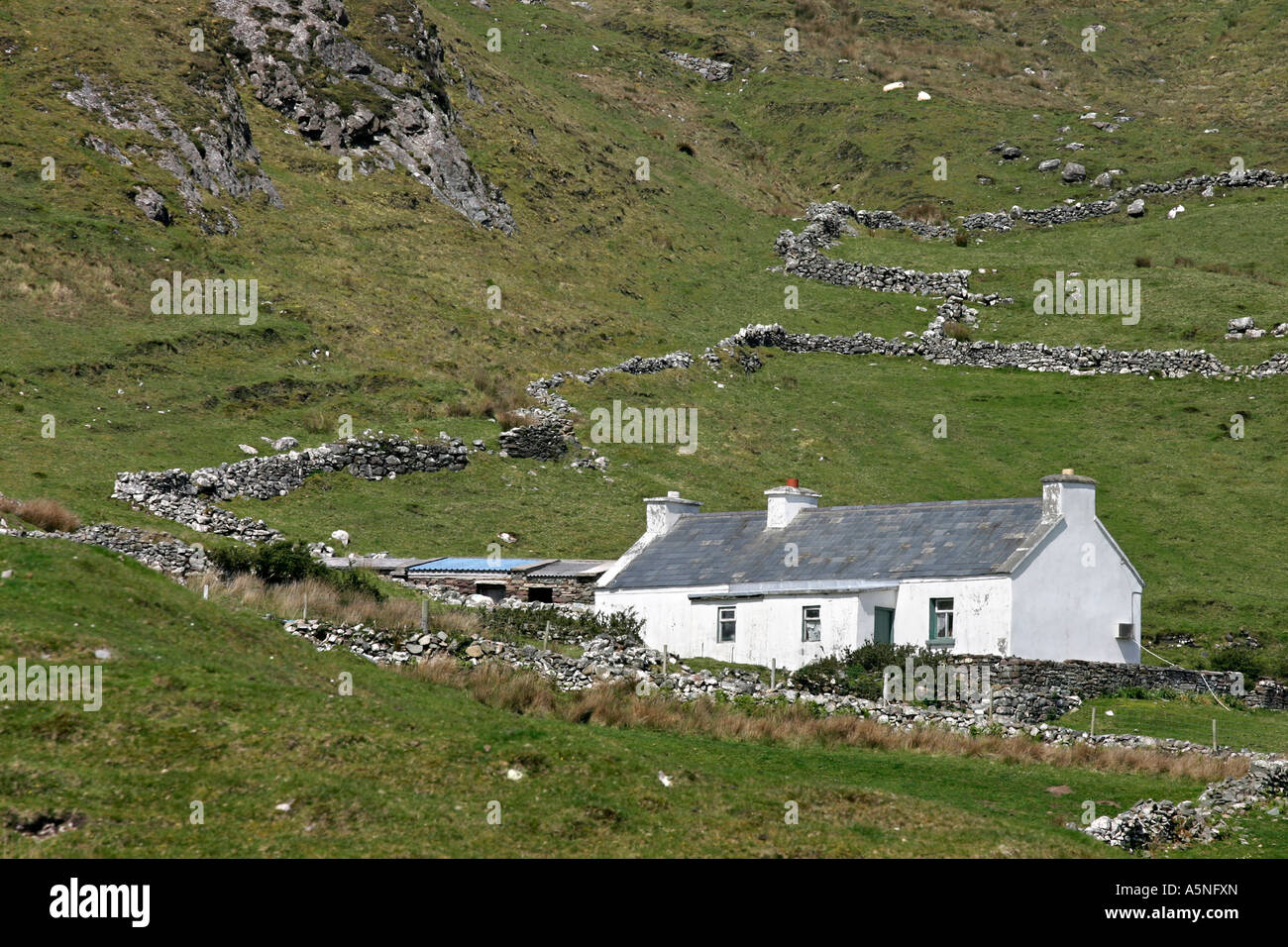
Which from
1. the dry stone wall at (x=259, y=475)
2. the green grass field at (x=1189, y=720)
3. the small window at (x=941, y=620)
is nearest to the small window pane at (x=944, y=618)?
the small window at (x=941, y=620)

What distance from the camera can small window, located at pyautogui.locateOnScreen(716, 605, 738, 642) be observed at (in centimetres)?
4322

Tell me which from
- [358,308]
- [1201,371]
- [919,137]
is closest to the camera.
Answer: [358,308]

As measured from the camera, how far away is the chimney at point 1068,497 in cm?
4181

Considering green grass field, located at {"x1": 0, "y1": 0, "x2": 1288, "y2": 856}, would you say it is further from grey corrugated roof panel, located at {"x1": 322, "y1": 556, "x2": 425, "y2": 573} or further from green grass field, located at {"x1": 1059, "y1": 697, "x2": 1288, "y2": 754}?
green grass field, located at {"x1": 1059, "y1": 697, "x2": 1288, "y2": 754}

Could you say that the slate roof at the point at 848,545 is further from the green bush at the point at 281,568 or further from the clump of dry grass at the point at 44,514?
the clump of dry grass at the point at 44,514

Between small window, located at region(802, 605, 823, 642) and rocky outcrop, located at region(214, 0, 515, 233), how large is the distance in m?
42.0

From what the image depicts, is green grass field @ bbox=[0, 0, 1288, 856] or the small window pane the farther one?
the small window pane

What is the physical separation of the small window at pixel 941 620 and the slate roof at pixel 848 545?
2.64 ft

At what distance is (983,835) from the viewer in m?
22.0

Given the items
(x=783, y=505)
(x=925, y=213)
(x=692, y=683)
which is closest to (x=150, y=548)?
(x=692, y=683)

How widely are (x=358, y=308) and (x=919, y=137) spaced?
6242 cm

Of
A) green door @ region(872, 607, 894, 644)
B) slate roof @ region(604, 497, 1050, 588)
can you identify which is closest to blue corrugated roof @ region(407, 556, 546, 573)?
slate roof @ region(604, 497, 1050, 588)

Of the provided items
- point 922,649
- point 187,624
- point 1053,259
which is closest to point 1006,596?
point 922,649
